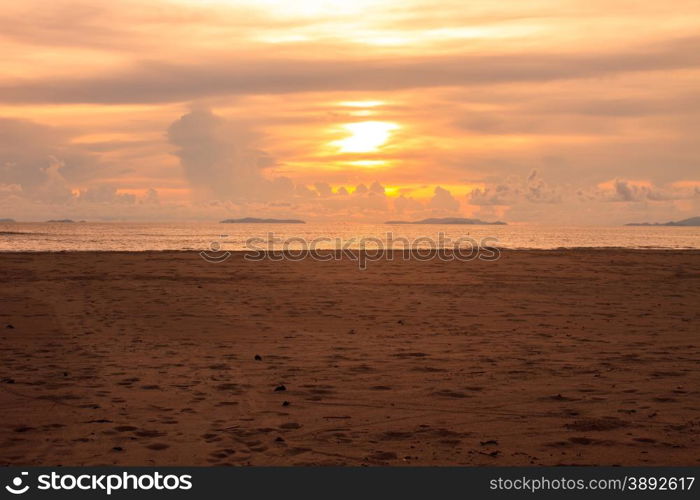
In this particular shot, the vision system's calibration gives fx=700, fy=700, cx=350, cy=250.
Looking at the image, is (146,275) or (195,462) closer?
(195,462)

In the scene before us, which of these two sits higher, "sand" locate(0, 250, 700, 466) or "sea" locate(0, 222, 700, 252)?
"sea" locate(0, 222, 700, 252)

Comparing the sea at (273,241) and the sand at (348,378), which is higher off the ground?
the sea at (273,241)

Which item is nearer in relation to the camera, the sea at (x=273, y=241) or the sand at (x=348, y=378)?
the sand at (x=348, y=378)

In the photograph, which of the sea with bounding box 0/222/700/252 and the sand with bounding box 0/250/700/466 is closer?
the sand with bounding box 0/250/700/466

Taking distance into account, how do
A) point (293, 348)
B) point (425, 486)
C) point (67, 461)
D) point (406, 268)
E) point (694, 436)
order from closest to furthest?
point (425, 486) < point (67, 461) < point (694, 436) < point (293, 348) < point (406, 268)

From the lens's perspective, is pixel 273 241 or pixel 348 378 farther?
pixel 273 241

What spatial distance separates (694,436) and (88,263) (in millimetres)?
30984

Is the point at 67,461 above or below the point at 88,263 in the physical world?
below

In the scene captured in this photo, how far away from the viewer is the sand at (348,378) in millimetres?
6801

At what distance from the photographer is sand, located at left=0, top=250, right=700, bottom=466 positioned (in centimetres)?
680

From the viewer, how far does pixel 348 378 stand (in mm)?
9797

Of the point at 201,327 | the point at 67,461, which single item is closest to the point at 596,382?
the point at 67,461

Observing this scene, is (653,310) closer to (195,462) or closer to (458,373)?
(458,373)

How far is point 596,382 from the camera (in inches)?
371
